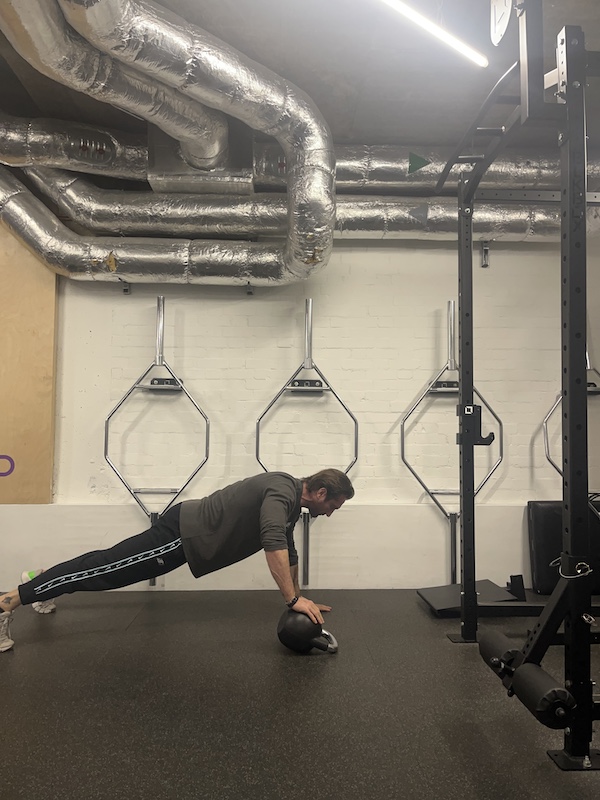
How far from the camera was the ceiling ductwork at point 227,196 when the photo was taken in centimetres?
336

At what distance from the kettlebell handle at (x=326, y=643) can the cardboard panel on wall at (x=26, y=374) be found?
2432 millimetres

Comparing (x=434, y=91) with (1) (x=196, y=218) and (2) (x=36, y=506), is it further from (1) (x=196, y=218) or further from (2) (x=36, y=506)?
(2) (x=36, y=506)

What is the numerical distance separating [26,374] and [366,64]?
10.6ft

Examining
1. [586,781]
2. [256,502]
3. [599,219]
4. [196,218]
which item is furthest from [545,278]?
[586,781]

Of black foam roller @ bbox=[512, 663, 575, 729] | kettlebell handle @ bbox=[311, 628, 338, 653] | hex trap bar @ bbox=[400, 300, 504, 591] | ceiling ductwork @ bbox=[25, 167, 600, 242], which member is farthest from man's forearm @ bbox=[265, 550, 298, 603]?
ceiling ductwork @ bbox=[25, 167, 600, 242]

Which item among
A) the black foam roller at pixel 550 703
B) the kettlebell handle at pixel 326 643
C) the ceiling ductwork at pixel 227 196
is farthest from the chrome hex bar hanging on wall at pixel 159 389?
the black foam roller at pixel 550 703

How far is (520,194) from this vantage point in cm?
268

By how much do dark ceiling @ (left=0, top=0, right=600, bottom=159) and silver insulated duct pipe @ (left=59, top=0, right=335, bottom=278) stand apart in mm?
249

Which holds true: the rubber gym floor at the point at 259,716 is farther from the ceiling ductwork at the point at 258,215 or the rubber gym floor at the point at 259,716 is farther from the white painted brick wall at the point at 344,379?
the ceiling ductwork at the point at 258,215

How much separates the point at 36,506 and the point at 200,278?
2.11 meters

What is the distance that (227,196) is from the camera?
3896 mm

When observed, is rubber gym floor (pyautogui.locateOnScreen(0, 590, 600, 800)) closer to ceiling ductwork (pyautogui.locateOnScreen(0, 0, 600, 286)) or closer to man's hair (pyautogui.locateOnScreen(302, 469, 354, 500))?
man's hair (pyautogui.locateOnScreen(302, 469, 354, 500))

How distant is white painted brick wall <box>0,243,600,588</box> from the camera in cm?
415

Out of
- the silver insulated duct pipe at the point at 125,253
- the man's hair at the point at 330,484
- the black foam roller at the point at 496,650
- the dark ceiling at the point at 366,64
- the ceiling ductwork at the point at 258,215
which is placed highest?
the dark ceiling at the point at 366,64
